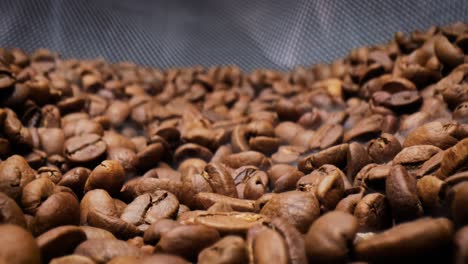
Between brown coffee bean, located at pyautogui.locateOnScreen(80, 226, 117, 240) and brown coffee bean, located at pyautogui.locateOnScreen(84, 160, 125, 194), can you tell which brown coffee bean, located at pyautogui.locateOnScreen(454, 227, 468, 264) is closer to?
brown coffee bean, located at pyautogui.locateOnScreen(80, 226, 117, 240)

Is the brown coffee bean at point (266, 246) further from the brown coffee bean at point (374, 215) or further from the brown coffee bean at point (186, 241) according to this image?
the brown coffee bean at point (374, 215)

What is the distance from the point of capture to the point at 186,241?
0.76 m

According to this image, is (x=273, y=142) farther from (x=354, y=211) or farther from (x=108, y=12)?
(x=108, y=12)

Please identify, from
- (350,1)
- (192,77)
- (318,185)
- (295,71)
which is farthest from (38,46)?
(318,185)

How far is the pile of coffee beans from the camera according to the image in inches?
28.1

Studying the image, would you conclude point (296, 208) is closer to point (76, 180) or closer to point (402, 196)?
point (402, 196)

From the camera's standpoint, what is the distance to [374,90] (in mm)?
1541

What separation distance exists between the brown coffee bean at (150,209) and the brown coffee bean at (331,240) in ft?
1.23

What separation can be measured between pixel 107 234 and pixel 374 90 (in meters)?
1.07

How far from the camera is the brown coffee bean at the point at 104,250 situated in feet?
2.56

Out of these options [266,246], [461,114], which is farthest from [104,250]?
[461,114]

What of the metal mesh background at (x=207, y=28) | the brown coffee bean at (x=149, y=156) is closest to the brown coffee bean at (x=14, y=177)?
the brown coffee bean at (x=149, y=156)

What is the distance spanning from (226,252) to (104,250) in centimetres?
25

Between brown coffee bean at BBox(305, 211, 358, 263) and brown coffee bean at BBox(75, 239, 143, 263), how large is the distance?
0.33 metres
